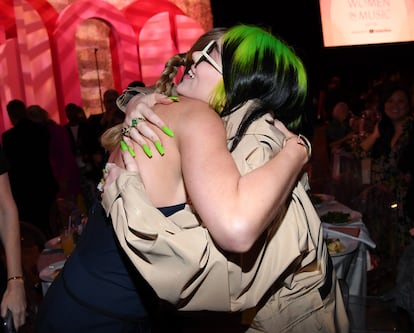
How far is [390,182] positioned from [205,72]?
10.9 ft

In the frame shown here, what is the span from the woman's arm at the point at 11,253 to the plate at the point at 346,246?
1569 mm

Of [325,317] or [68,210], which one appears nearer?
[325,317]

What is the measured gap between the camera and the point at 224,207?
987mm

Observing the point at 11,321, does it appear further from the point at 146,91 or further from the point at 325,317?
the point at 325,317

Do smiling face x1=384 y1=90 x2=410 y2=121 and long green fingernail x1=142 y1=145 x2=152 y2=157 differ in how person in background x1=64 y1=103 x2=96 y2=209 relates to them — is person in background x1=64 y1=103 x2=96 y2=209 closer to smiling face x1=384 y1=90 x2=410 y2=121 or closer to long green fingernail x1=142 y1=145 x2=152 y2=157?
smiling face x1=384 y1=90 x2=410 y2=121

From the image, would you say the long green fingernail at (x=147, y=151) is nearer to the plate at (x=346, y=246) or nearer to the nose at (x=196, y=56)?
the nose at (x=196, y=56)

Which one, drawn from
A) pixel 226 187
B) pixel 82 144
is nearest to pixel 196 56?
pixel 226 187

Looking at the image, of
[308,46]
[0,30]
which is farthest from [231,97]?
[308,46]

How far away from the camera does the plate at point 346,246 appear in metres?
2.64

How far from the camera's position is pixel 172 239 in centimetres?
106

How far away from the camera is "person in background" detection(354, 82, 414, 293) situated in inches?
156

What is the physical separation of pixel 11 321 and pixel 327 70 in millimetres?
10486

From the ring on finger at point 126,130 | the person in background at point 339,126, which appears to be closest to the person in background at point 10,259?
the ring on finger at point 126,130

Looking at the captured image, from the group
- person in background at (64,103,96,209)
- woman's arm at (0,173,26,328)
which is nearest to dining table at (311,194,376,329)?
woman's arm at (0,173,26,328)
